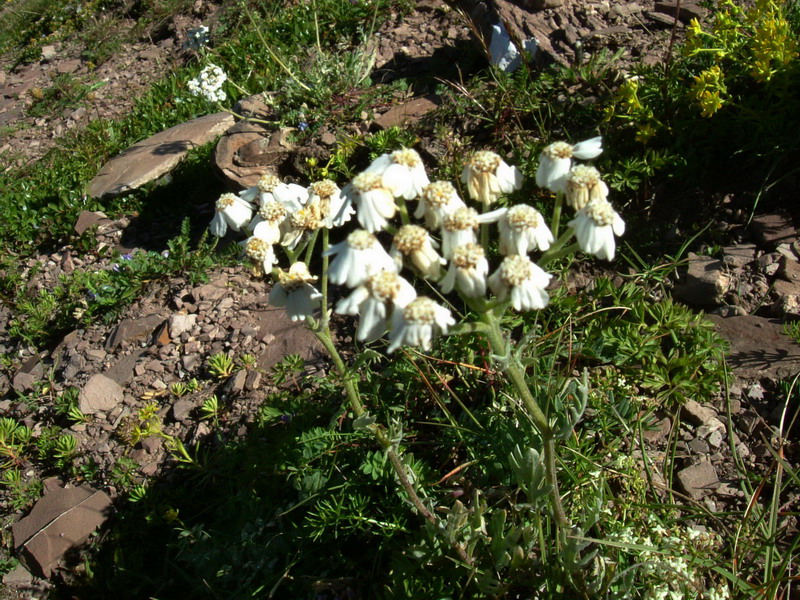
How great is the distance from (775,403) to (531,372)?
1156 mm

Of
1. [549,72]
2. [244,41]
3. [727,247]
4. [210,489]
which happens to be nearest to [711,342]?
[727,247]

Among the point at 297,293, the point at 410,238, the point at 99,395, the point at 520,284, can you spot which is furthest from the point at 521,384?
the point at 99,395

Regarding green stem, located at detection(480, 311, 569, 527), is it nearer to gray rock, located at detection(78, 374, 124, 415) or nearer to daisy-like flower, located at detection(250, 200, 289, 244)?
daisy-like flower, located at detection(250, 200, 289, 244)

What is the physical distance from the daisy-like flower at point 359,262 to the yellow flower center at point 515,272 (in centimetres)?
32

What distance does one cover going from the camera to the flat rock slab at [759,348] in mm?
3012

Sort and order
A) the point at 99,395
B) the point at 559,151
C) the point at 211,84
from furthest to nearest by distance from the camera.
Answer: the point at 211,84, the point at 99,395, the point at 559,151

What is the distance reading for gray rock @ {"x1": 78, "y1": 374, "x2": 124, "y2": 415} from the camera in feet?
13.3

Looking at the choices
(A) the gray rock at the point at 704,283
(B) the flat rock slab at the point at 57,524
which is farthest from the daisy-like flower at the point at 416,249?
(B) the flat rock slab at the point at 57,524

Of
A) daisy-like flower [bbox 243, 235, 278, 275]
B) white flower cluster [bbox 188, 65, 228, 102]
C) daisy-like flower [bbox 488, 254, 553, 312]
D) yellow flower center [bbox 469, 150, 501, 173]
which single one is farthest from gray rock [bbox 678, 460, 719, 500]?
white flower cluster [bbox 188, 65, 228, 102]

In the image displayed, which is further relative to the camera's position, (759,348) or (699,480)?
(759,348)

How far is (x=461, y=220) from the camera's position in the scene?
5.82 ft

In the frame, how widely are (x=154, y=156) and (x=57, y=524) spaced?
3381mm

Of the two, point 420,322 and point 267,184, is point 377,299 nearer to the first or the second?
point 420,322

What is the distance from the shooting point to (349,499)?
113 inches
